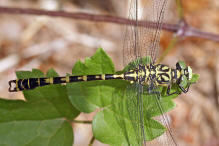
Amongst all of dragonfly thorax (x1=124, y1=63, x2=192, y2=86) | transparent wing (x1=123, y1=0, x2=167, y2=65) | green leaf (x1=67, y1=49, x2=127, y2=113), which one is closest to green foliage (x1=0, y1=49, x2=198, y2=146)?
green leaf (x1=67, y1=49, x2=127, y2=113)

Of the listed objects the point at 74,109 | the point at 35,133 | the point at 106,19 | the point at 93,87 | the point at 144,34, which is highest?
the point at 106,19

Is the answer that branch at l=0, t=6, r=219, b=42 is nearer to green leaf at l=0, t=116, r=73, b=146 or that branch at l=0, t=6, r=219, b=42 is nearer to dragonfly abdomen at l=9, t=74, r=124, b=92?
dragonfly abdomen at l=9, t=74, r=124, b=92

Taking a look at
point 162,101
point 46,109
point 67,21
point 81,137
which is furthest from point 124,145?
point 67,21

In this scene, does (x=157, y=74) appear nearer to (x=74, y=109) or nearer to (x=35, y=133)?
(x=74, y=109)

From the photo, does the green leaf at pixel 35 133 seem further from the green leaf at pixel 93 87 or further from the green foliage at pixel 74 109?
the green leaf at pixel 93 87

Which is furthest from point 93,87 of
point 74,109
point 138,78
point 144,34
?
point 144,34

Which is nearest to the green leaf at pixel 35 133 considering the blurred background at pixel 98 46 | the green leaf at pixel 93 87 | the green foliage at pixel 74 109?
the green foliage at pixel 74 109
